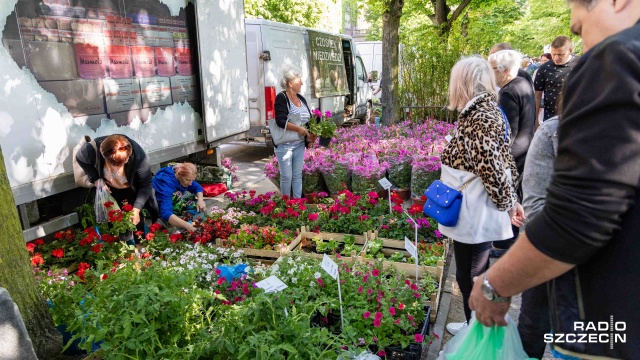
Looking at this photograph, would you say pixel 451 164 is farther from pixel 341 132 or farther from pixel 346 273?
pixel 341 132

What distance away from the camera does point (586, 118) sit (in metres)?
1.04

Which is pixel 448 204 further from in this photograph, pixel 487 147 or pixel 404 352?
pixel 404 352

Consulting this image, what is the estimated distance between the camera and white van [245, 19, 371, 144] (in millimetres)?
8508

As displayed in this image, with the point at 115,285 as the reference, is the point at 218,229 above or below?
below

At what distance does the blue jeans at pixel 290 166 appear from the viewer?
18.9 ft

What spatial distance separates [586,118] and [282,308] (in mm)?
1649

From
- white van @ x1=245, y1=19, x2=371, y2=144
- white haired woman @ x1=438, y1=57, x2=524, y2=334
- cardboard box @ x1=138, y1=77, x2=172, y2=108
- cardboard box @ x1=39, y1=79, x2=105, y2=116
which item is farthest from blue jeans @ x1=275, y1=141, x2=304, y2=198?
white haired woman @ x1=438, y1=57, x2=524, y2=334

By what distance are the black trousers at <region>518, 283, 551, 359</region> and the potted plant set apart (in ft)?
15.7

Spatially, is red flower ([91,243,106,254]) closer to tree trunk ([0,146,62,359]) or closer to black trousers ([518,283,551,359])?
tree trunk ([0,146,62,359])

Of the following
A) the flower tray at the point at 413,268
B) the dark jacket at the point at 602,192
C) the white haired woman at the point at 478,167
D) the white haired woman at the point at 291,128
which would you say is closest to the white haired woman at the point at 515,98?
the flower tray at the point at 413,268

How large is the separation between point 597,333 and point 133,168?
3982mm

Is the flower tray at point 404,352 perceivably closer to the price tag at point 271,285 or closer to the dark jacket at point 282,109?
the price tag at point 271,285

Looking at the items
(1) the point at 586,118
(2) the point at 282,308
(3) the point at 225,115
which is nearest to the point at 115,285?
(2) the point at 282,308

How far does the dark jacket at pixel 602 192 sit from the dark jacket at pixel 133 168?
3.84 m
